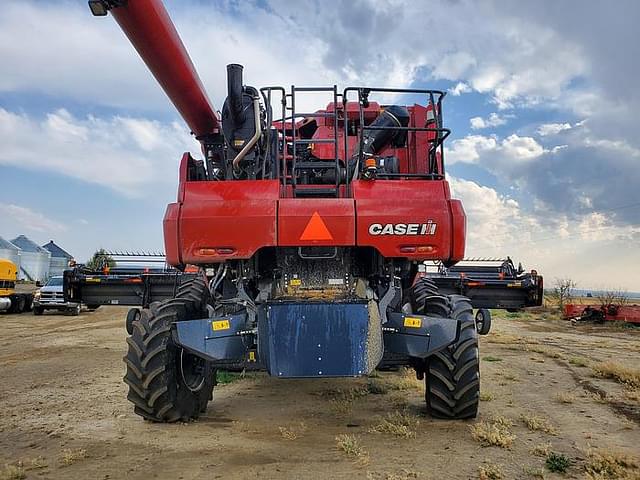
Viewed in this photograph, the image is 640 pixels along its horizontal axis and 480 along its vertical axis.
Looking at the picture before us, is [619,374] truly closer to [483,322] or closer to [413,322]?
[483,322]

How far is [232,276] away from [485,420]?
3.09 meters

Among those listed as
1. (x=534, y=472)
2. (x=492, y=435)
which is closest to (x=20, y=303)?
(x=492, y=435)

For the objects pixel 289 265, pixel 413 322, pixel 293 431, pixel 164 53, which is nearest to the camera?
pixel 164 53

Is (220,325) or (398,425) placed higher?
(220,325)

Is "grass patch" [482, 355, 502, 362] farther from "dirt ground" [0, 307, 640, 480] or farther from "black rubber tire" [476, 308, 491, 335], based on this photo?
"black rubber tire" [476, 308, 491, 335]

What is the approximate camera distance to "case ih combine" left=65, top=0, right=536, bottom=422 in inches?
188

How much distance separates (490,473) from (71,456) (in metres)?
3.32

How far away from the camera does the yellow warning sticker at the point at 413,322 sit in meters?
5.18

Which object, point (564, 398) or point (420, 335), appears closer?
point (420, 335)

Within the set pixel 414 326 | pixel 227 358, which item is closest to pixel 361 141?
pixel 414 326

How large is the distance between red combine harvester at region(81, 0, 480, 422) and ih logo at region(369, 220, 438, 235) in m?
0.01

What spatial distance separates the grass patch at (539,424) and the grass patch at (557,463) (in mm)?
941

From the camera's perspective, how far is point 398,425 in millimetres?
5492

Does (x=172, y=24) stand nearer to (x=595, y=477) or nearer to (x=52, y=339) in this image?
(x=595, y=477)
